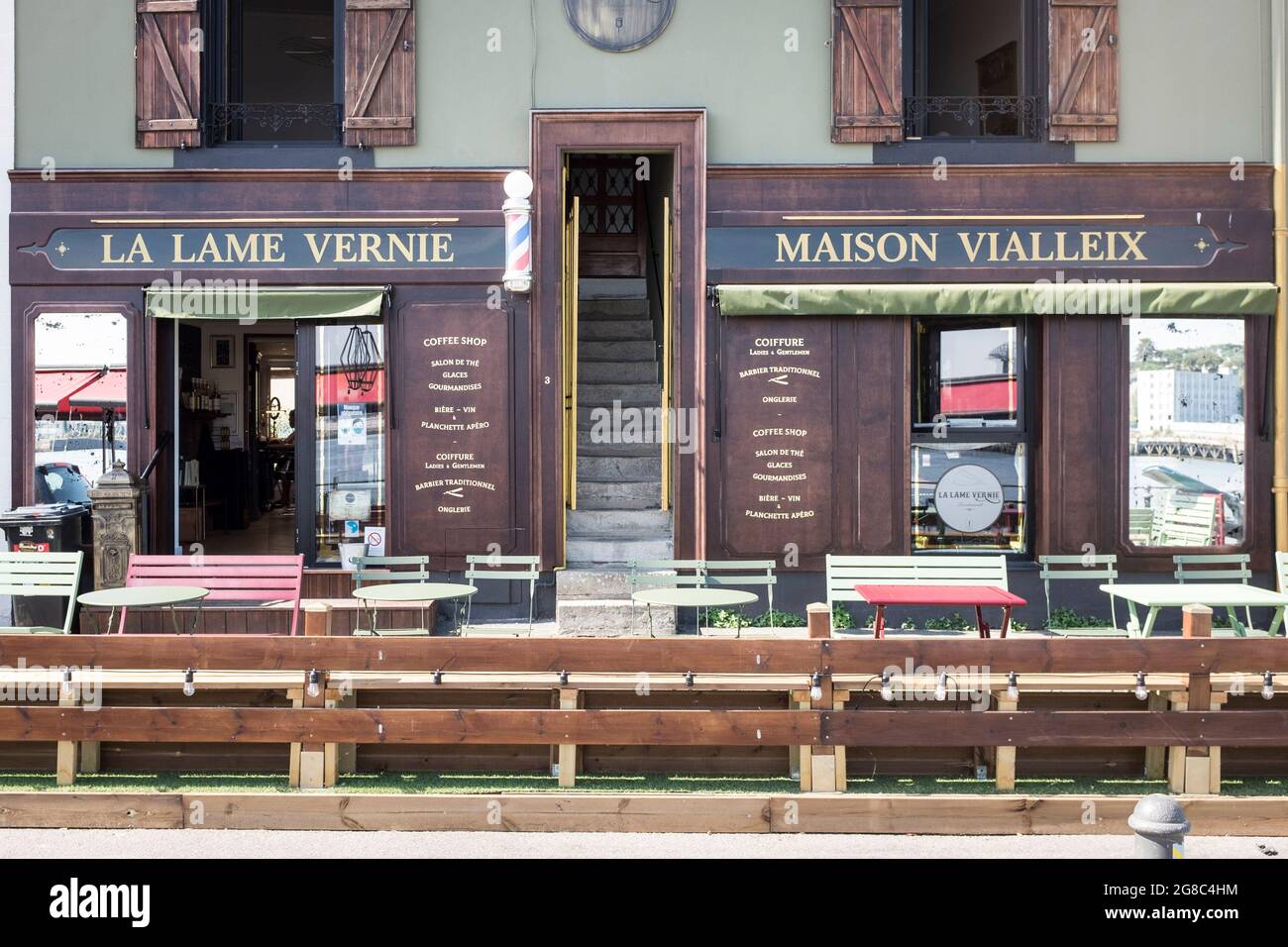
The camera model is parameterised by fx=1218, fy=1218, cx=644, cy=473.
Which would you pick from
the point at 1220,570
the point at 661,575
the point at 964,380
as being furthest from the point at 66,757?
the point at 1220,570

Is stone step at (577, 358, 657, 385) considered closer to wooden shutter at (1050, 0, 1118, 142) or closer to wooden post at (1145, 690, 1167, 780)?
wooden shutter at (1050, 0, 1118, 142)

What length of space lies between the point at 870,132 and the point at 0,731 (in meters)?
8.14

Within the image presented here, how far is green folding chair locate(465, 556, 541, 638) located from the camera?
10023 mm

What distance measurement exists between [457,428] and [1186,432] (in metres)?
6.40

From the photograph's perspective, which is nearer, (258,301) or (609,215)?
(258,301)

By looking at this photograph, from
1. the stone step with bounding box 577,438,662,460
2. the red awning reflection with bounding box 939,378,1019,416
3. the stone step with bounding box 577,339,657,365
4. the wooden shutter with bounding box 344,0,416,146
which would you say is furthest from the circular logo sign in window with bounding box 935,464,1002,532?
the wooden shutter with bounding box 344,0,416,146

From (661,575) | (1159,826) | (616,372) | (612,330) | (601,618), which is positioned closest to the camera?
(1159,826)

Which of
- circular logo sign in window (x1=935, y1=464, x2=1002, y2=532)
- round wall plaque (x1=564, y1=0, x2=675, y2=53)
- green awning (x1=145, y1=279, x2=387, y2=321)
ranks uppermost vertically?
round wall plaque (x1=564, y1=0, x2=675, y2=53)

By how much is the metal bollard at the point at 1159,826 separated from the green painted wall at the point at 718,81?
798 cm

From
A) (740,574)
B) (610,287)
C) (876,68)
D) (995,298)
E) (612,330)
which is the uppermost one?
(876,68)

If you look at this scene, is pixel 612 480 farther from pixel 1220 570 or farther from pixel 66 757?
pixel 66 757

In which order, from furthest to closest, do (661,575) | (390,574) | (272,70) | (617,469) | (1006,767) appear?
(272,70)
(617,469)
(390,574)
(661,575)
(1006,767)

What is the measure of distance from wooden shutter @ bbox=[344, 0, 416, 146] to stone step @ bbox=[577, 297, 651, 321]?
4.31 m

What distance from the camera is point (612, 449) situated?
494 inches
